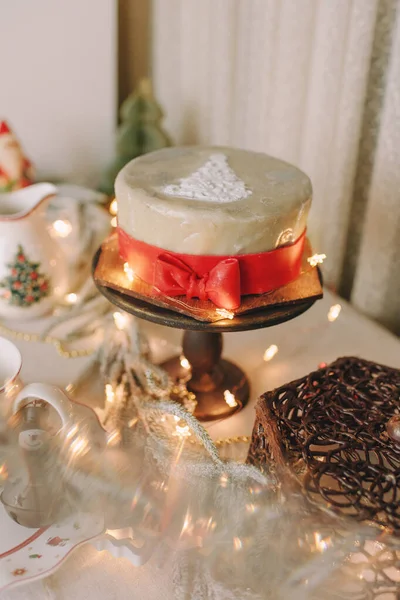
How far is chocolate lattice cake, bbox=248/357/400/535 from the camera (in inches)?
19.6

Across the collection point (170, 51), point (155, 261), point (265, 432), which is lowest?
point (265, 432)

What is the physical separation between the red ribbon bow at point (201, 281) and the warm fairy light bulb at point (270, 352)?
0.26 m

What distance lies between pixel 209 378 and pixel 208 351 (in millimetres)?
50

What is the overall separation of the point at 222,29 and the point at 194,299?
708 mm

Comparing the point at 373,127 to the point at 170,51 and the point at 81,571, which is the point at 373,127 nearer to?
the point at 170,51

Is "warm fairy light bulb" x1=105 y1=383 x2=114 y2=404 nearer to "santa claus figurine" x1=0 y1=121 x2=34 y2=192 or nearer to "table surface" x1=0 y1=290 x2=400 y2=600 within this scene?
"table surface" x1=0 y1=290 x2=400 y2=600

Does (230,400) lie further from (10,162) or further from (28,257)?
(10,162)

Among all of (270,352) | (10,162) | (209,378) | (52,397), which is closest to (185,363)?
(209,378)

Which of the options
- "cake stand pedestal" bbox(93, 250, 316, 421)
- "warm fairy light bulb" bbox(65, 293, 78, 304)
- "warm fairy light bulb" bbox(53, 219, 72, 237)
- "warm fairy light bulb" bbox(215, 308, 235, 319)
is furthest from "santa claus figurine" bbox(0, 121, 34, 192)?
"warm fairy light bulb" bbox(215, 308, 235, 319)

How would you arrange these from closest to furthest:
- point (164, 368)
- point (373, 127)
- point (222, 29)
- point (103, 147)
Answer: point (164, 368) < point (373, 127) < point (222, 29) < point (103, 147)

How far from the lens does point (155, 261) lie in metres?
0.62

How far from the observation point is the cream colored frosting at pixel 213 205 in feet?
1.92

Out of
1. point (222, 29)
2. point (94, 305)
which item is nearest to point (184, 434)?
point (94, 305)

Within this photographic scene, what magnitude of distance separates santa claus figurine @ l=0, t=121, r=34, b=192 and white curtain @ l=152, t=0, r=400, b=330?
0.44 metres
